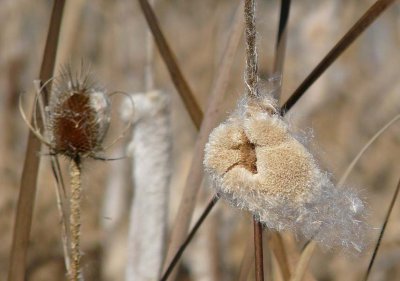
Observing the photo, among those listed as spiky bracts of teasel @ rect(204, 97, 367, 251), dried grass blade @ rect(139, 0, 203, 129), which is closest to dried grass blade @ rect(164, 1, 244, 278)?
dried grass blade @ rect(139, 0, 203, 129)

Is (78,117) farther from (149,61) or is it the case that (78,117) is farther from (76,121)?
(149,61)

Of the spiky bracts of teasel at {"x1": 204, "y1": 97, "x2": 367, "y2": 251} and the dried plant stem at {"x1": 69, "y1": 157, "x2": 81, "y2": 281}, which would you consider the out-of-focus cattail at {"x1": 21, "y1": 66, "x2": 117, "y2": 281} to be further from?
the spiky bracts of teasel at {"x1": 204, "y1": 97, "x2": 367, "y2": 251}

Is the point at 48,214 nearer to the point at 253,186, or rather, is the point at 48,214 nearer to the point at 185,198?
the point at 185,198

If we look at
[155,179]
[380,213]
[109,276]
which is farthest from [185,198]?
[380,213]

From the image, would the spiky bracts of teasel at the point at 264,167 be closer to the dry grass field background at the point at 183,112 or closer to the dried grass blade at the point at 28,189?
the dried grass blade at the point at 28,189

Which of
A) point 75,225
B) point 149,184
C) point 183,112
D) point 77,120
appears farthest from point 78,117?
point 183,112
